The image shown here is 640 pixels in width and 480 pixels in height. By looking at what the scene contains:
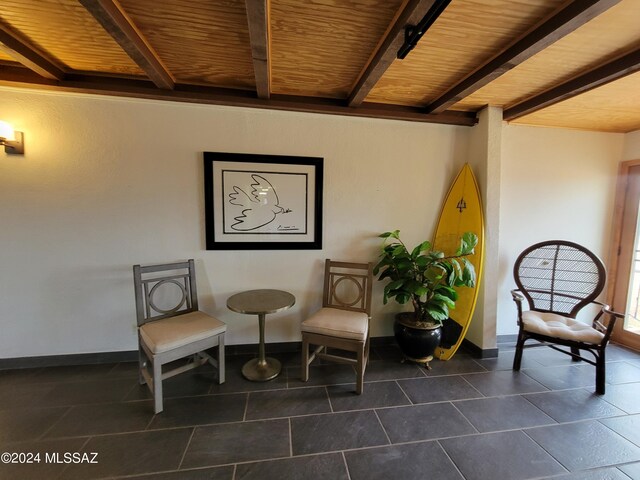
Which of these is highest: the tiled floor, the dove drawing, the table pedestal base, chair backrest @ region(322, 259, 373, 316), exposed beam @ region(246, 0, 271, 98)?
→ exposed beam @ region(246, 0, 271, 98)

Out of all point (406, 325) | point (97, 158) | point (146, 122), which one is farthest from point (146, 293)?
point (406, 325)

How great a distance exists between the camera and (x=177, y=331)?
188cm

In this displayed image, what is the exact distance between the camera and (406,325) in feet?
7.63

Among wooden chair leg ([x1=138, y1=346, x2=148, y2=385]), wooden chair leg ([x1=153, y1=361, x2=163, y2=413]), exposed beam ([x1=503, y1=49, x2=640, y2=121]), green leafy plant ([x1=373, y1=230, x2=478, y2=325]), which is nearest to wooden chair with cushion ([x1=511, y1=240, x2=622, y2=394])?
green leafy plant ([x1=373, y1=230, x2=478, y2=325])

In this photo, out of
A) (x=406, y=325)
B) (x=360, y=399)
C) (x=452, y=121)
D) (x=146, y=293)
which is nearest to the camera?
(x=360, y=399)

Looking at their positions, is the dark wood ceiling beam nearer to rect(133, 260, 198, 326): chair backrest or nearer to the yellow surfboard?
the yellow surfboard

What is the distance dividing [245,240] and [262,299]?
608mm

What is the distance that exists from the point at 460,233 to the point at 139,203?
3.05 m

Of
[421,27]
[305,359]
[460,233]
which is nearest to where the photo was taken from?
[421,27]

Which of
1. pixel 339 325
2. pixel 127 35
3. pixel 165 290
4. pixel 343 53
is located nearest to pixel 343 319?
pixel 339 325

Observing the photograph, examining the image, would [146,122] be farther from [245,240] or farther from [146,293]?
[146,293]

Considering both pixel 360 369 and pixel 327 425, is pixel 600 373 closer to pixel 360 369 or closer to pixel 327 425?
pixel 360 369

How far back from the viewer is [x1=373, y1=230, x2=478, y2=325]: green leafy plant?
2203mm

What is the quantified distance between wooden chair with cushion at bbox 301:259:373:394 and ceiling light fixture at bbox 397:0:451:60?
1635mm
